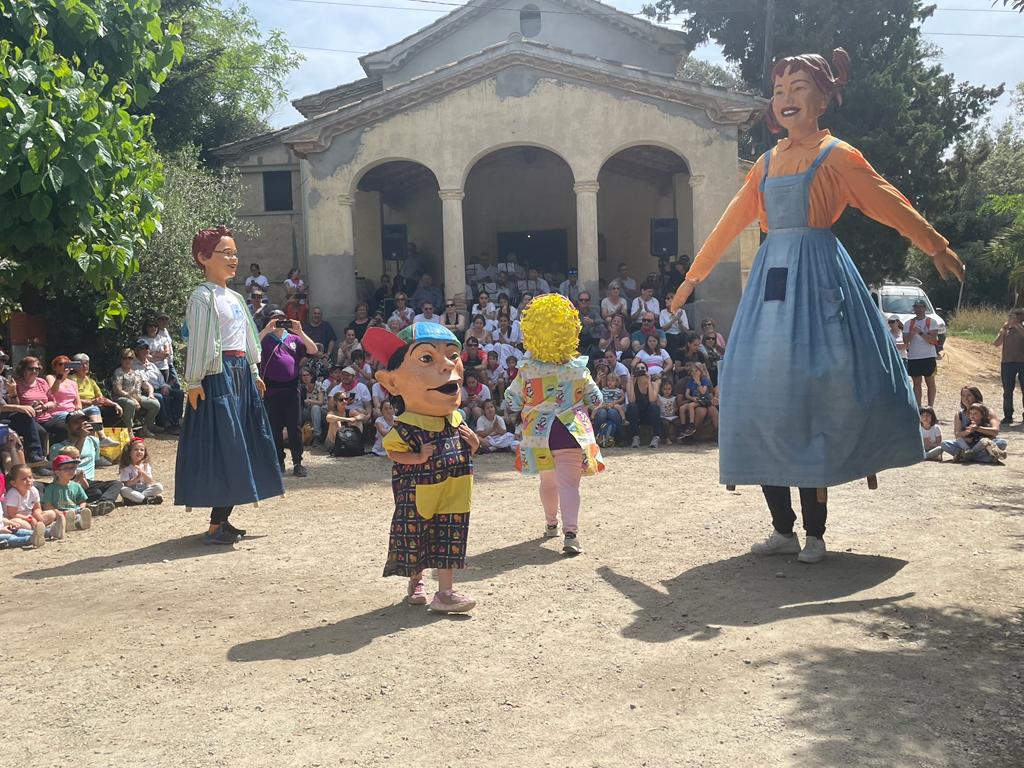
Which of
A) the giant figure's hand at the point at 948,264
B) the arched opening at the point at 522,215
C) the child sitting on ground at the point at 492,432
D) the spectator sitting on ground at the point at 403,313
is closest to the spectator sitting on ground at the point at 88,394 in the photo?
the child sitting on ground at the point at 492,432

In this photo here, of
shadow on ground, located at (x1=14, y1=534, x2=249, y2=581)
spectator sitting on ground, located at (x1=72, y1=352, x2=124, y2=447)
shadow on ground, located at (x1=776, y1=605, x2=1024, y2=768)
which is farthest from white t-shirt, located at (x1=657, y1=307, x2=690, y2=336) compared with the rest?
shadow on ground, located at (x1=776, y1=605, x2=1024, y2=768)

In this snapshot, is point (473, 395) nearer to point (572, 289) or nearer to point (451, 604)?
point (572, 289)

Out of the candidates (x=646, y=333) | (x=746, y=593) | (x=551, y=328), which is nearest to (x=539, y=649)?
(x=746, y=593)

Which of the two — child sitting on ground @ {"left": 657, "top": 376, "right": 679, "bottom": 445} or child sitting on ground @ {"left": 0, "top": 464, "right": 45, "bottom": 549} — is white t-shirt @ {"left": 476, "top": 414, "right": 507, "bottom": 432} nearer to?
child sitting on ground @ {"left": 657, "top": 376, "right": 679, "bottom": 445}

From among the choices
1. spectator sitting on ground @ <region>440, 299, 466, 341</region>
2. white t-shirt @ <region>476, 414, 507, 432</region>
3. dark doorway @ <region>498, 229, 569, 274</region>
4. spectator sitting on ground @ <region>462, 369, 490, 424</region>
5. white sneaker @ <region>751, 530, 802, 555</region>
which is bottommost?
white sneaker @ <region>751, 530, 802, 555</region>

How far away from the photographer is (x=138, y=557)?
7.42 meters

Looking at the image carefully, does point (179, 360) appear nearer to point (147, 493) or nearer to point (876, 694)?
point (147, 493)

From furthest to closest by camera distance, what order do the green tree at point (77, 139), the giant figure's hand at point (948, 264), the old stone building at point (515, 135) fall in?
the old stone building at point (515, 135)
the green tree at point (77, 139)
the giant figure's hand at point (948, 264)

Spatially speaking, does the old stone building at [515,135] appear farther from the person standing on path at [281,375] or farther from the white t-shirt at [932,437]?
the person standing on path at [281,375]

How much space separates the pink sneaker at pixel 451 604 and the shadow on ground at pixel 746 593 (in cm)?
90

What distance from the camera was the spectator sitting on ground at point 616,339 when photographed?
15.8m

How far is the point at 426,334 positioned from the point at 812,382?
2.23m

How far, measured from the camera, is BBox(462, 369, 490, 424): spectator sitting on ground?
549 inches

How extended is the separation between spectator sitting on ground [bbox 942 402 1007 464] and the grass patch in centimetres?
1913
